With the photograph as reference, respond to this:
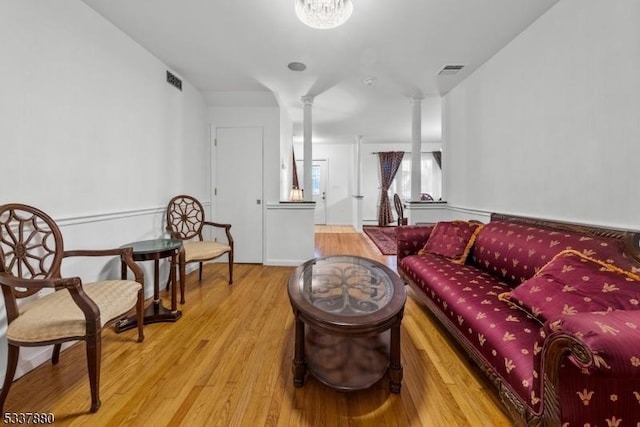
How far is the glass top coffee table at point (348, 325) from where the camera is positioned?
4.14ft

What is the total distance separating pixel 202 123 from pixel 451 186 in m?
3.48

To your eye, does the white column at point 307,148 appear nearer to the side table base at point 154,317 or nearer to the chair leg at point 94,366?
the side table base at point 154,317

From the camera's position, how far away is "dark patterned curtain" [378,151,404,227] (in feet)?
25.3

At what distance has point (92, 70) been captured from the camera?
2086 millimetres

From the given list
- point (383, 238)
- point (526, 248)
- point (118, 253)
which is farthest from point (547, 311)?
point (383, 238)

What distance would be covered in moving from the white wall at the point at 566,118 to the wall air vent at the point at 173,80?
3341mm

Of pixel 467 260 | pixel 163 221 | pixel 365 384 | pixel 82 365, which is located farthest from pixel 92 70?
pixel 467 260

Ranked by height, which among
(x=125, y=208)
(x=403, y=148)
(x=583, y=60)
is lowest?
(x=125, y=208)

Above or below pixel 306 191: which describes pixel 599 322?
below

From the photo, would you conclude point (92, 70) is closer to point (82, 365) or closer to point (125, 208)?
point (125, 208)

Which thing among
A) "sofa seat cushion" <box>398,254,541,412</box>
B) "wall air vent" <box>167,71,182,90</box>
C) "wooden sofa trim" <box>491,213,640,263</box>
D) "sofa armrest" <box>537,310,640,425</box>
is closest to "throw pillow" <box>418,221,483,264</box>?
"sofa seat cushion" <box>398,254,541,412</box>

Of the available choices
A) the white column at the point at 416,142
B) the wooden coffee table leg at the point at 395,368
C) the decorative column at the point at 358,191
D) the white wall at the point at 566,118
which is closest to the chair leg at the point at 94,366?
the wooden coffee table leg at the point at 395,368

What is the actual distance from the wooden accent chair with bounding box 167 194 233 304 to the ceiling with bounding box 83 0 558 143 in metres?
1.52

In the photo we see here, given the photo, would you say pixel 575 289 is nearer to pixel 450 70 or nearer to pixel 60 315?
pixel 60 315
